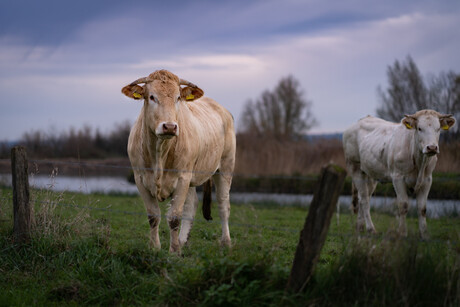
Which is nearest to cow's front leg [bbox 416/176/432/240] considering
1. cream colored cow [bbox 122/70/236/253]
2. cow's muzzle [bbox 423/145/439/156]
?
cow's muzzle [bbox 423/145/439/156]

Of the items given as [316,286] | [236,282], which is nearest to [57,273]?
[236,282]

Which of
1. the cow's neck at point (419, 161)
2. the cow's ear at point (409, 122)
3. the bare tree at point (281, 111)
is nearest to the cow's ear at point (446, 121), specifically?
the cow's ear at point (409, 122)

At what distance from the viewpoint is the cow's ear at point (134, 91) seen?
18.0 feet

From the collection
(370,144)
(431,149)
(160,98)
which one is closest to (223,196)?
(160,98)

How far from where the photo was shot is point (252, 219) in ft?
33.1

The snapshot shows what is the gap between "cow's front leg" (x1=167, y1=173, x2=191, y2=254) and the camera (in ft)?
17.9

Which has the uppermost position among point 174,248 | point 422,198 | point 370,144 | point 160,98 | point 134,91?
point 134,91

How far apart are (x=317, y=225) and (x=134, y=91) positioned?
296cm

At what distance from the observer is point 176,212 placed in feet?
18.1

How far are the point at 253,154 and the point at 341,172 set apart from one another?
54.4 ft

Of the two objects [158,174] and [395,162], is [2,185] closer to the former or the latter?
[158,174]

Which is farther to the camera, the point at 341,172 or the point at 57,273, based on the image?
the point at 57,273

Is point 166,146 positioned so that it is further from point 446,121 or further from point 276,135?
point 276,135

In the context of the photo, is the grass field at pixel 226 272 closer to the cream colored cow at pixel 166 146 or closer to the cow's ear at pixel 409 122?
the cream colored cow at pixel 166 146
